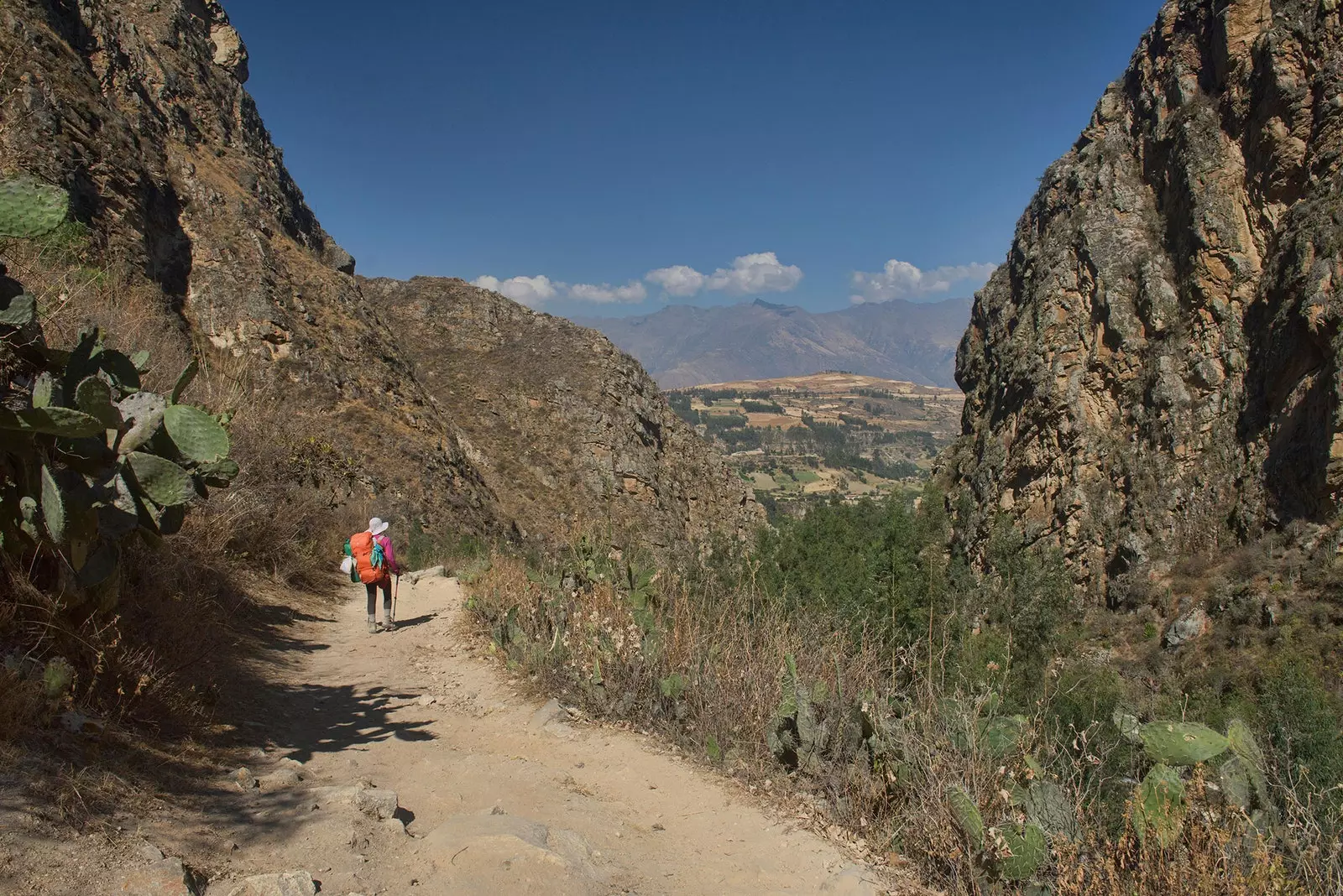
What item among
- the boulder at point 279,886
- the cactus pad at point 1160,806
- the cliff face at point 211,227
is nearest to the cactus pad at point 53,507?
the boulder at point 279,886

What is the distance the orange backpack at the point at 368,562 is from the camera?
6.79 meters

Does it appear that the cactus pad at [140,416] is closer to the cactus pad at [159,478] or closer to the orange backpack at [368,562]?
the cactus pad at [159,478]

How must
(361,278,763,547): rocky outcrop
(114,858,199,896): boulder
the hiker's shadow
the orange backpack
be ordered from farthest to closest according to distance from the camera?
1. (361,278,763,547): rocky outcrop
2. the hiker's shadow
3. the orange backpack
4. (114,858,199,896): boulder

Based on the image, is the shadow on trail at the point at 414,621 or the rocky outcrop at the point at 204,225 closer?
the shadow on trail at the point at 414,621

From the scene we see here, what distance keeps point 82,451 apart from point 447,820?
2.01 metres

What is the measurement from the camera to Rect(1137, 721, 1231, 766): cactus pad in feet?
8.09

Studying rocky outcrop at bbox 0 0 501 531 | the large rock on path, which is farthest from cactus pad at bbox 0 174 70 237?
rocky outcrop at bbox 0 0 501 531

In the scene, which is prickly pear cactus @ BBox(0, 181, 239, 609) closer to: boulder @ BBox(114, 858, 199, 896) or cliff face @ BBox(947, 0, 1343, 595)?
boulder @ BBox(114, 858, 199, 896)

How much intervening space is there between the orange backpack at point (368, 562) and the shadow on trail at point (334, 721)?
6.69 feet

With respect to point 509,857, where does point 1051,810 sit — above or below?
above

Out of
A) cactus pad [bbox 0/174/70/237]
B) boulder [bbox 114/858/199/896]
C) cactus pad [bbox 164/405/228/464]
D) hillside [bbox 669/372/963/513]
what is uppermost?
cactus pad [bbox 0/174/70/237]

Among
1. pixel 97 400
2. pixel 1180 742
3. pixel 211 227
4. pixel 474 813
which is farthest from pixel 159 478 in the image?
pixel 211 227

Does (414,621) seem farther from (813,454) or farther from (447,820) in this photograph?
(813,454)

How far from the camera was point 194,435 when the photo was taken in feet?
10.1
